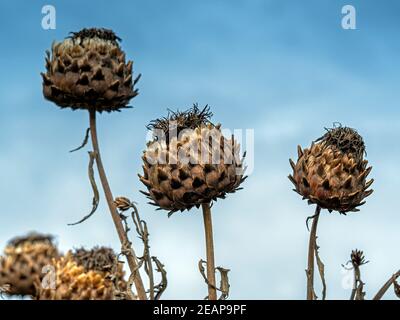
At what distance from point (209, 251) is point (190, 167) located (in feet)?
1.41

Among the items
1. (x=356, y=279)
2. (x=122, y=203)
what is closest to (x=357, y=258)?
(x=356, y=279)

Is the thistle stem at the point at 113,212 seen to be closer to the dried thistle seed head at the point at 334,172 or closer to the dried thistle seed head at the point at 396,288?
the dried thistle seed head at the point at 334,172

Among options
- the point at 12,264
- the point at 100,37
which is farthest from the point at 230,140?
the point at 12,264

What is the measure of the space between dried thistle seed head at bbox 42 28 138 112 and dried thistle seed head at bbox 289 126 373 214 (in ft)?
3.52

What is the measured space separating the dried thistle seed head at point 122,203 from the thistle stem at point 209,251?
45 cm

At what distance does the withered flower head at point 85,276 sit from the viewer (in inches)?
133

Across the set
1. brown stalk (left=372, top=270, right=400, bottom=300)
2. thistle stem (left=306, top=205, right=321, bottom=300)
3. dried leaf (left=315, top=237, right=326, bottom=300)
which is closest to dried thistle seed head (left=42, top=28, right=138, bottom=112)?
thistle stem (left=306, top=205, right=321, bottom=300)

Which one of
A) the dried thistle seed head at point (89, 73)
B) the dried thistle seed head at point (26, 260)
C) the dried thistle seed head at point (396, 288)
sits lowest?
the dried thistle seed head at point (396, 288)

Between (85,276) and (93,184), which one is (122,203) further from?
(85,276)

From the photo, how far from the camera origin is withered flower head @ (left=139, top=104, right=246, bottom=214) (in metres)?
3.61

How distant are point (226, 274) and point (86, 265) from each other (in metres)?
0.72

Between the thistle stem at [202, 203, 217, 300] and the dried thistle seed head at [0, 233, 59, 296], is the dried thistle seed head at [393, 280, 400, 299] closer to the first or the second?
the thistle stem at [202, 203, 217, 300]

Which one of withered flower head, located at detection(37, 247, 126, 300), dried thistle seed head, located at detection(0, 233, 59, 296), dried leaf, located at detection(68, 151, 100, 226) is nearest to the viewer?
withered flower head, located at detection(37, 247, 126, 300)

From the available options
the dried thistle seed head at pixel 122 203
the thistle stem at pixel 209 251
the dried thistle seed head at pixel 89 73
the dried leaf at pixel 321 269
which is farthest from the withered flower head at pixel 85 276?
the dried leaf at pixel 321 269
